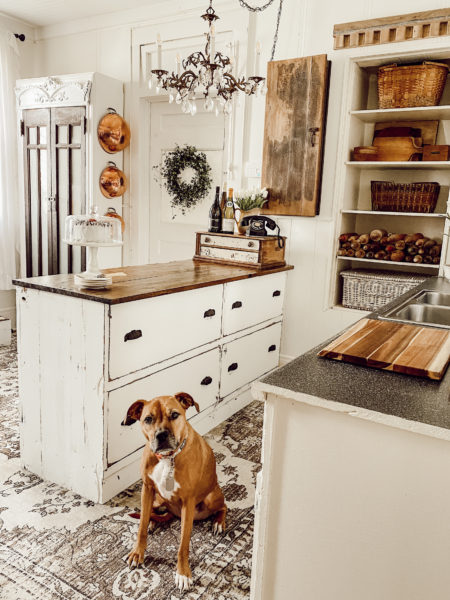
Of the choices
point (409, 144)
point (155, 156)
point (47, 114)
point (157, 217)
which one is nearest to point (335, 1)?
point (409, 144)

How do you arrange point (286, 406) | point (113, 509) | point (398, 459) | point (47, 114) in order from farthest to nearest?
point (47, 114) < point (113, 509) < point (286, 406) < point (398, 459)

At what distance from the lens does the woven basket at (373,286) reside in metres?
3.30

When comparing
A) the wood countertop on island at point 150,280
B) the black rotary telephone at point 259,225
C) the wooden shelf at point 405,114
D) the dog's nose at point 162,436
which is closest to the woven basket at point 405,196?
the wooden shelf at point 405,114

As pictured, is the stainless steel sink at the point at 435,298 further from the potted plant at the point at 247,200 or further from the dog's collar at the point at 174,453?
the potted plant at the point at 247,200

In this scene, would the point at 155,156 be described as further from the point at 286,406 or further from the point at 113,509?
the point at 286,406

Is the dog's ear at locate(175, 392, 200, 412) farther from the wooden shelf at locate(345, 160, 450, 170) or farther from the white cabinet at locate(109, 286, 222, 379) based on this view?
the wooden shelf at locate(345, 160, 450, 170)

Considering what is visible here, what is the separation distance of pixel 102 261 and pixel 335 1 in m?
2.84

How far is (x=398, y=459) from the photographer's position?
1.00m

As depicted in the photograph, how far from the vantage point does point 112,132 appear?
4.26m

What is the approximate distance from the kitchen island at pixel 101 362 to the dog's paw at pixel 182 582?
581 millimetres

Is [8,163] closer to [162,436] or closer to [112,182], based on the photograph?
[112,182]

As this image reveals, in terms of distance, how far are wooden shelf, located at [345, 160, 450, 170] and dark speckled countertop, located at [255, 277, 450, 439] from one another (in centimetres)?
231

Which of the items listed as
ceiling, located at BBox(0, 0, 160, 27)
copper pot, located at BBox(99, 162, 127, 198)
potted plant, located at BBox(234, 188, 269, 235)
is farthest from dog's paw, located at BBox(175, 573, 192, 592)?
ceiling, located at BBox(0, 0, 160, 27)

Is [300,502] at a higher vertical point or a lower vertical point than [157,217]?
lower
